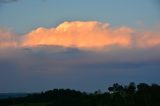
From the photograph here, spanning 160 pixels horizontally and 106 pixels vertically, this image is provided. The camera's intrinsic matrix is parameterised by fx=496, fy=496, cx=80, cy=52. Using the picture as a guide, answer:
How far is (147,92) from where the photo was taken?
198 m

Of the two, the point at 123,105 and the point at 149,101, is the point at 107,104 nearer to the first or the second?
the point at 123,105

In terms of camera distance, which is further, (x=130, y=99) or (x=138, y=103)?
(x=130, y=99)

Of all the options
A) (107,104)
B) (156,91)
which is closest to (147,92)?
(156,91)

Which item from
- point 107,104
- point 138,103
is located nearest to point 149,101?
point 138,103

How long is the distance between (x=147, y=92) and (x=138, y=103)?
13.0 metres

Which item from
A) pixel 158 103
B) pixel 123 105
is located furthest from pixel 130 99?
pixel 158 103

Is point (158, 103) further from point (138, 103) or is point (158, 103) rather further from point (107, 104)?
point (107, 104)

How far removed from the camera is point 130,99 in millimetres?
199625

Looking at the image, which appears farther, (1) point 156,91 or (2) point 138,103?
(1) point 156,91

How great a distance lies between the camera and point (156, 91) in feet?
654

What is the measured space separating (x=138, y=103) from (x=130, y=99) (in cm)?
1323

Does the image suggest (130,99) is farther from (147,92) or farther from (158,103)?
(158,103)

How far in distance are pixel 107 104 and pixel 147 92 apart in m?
16.7

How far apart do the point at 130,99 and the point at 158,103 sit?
20.2 m
